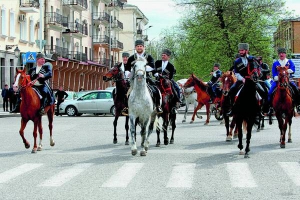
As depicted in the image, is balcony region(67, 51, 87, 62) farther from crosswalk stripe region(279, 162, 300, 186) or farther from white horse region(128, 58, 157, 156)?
crosswalk stripe region(279, 162, 300, 186)

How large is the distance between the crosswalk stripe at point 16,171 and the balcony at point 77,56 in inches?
2214

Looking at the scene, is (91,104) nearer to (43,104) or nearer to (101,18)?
(43,104)

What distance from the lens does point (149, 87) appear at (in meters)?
16.1

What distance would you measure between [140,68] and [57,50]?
5170 cm

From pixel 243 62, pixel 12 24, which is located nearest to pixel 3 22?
pixel 12 24

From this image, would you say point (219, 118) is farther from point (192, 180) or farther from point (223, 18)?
point (223, 18)

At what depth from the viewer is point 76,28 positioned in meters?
75.2

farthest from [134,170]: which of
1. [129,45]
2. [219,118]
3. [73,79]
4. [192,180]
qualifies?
[129,45]

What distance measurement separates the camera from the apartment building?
5344cm

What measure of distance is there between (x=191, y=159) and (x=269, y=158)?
5.51ft

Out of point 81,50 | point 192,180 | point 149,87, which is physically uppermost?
point 81,50

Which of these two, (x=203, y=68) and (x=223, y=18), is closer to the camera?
(x=223, y=18)

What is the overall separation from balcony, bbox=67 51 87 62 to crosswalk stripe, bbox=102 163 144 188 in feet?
186

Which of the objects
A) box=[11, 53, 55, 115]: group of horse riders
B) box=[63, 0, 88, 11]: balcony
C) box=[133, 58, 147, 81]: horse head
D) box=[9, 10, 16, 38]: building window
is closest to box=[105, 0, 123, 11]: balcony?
box=[63, 0, 88, 11]: balcony
